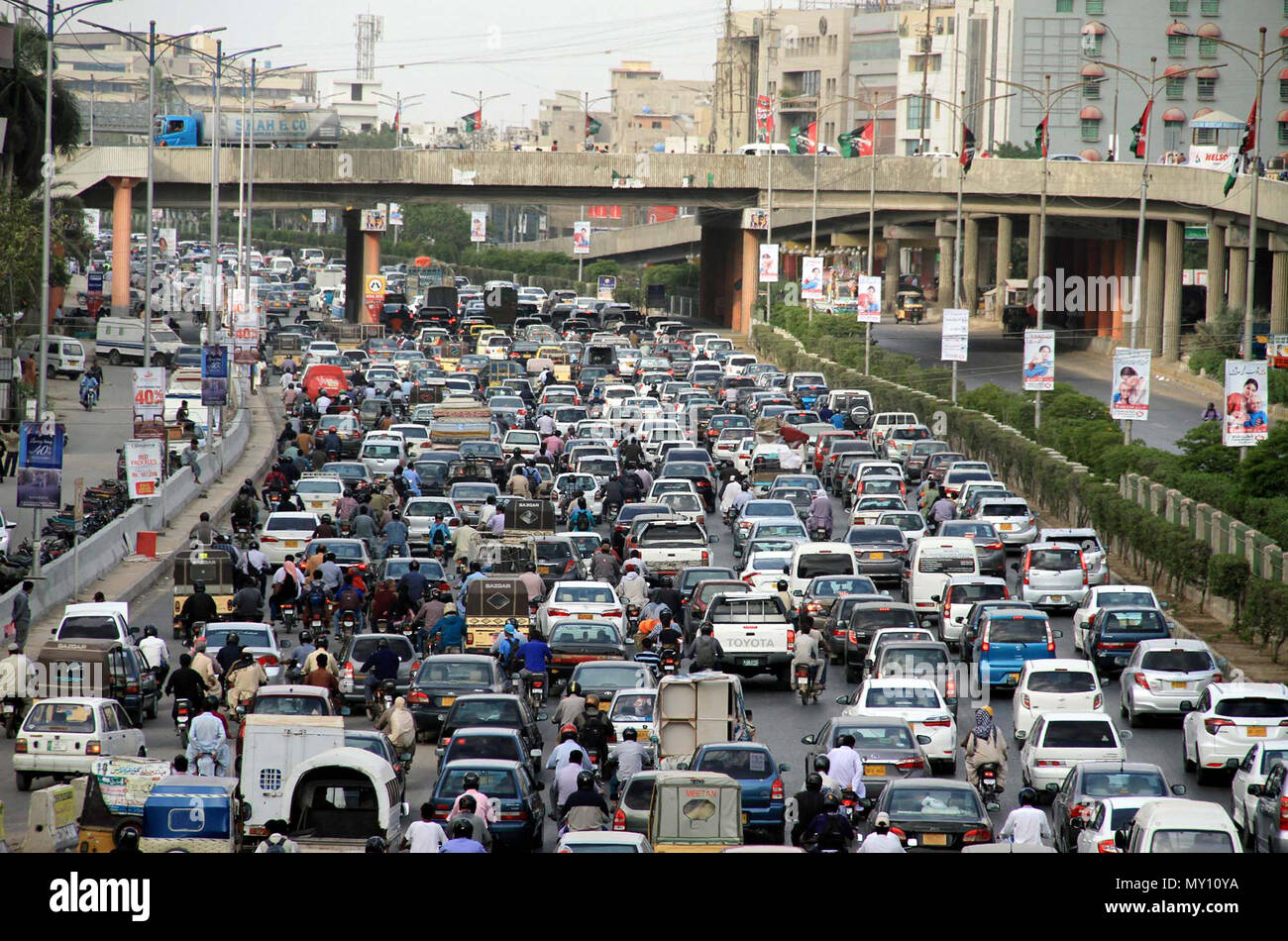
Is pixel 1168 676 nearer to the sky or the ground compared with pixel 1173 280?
nearer to the ground

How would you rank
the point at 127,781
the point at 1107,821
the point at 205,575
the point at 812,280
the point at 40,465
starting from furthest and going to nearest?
the point at 812,280 → the point at 40,465 → the point at 205,575 → the point at 127,781 → the point at 1107,821

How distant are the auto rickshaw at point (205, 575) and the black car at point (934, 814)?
15679mm

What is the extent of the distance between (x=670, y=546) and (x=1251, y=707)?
48.8 feet

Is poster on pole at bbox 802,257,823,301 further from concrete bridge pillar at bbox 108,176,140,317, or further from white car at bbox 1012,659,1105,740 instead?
white car at bbox 1012,659,1105,740

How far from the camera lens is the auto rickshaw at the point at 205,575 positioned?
1258 inches

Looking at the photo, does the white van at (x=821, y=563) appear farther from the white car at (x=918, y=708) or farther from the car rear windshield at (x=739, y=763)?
the car rear windshield at (x=739, y=763)

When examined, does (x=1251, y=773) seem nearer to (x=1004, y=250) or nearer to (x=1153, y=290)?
(x=1153, y=290)

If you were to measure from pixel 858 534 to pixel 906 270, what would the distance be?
120622 mm

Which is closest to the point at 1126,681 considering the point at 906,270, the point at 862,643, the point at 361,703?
the point at 862,643

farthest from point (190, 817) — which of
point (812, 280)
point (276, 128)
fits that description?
point (276, 128)

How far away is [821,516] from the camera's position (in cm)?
4088

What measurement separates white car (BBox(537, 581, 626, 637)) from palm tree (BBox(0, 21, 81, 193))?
47602mm
